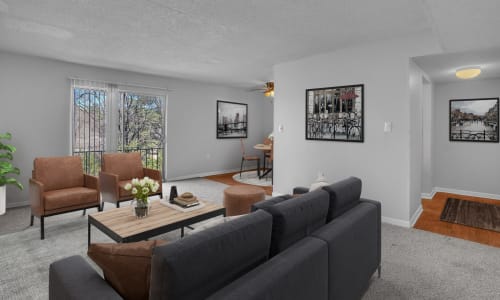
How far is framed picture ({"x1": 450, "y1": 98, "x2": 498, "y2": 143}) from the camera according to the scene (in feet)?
16.9

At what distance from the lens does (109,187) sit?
4102 mm

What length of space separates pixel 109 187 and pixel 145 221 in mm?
1757

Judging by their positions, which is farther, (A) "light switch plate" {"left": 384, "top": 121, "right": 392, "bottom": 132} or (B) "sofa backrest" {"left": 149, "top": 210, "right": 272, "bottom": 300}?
(A) "light switch plate" {"left": 384, "top": 121, "right": 392, "bottom": 132}

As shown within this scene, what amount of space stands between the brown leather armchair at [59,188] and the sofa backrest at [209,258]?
3077 mm

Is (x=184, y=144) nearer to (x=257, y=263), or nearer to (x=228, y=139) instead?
(x=228, y=139)

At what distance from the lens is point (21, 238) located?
325cm

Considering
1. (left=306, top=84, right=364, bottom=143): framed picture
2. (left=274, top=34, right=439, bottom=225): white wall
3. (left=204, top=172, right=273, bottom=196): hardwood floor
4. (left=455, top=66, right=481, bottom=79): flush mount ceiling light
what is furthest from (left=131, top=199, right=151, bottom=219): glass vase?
(left=455, top=66, right=481, bottom=79): flush mount ceiling light

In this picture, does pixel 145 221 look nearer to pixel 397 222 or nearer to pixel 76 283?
pixel 76 283

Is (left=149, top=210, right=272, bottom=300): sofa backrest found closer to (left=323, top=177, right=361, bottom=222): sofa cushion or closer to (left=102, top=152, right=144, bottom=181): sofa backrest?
(left=323, top=177, right=361, bottom=222): sofa cushion

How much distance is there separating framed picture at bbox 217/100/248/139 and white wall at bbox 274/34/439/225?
324 cm

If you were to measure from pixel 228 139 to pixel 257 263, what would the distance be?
689 centimetres

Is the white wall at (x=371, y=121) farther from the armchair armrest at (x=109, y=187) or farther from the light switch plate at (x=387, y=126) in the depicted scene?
the armchair armrest at (x=109, y=187)

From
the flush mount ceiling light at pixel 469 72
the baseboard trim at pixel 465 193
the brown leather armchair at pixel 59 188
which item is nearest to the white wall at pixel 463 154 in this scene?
the baseboard trim at pixel 465 193

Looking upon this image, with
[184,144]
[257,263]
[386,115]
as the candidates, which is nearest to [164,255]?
[257,263]
